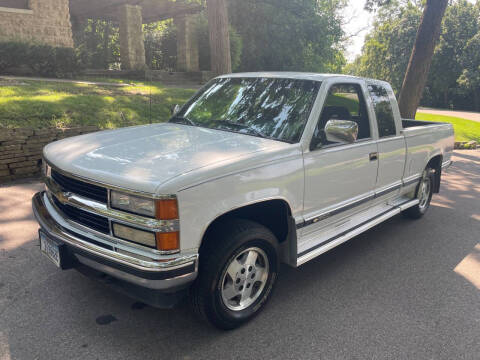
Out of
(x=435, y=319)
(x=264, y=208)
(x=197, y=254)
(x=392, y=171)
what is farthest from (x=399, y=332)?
(x=392, y=171)

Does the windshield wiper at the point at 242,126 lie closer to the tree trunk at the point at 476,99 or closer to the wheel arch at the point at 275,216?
the wheel arch at the point at 275,216

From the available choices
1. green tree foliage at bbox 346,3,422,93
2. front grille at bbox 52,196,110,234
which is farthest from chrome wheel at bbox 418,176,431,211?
green tree foliage at bbox 346,3,422,93

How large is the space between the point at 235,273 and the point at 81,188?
51.0 inches

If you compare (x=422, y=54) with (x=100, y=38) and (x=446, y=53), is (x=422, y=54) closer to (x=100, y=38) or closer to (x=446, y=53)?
(x=100, y=38)

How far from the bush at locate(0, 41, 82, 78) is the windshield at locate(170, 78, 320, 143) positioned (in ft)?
36.9

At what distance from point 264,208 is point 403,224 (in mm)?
3235

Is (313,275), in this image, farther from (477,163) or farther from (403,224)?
(477,163)

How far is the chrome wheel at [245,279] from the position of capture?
3.06 metres

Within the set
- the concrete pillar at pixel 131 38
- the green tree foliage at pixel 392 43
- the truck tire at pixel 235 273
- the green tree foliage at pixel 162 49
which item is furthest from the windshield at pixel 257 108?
the green tree foliage at pixel 392 43

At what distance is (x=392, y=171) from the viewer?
4719mm

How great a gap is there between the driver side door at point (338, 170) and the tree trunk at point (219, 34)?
242 inches

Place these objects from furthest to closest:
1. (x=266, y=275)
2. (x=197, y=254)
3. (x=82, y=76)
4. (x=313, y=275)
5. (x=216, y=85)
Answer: (x=82, y=76) < (x=216, y=85) < (x=313, y=275) < (x=266, y=275) < (x=197, y=254)

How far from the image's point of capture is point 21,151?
20.9 ft

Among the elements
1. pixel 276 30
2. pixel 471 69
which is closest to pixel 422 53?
pixel 276 30
